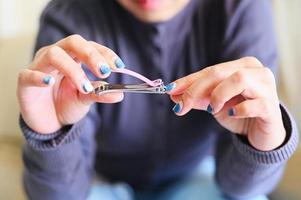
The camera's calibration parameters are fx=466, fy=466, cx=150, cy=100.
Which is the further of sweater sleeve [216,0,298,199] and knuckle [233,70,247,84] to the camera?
sweater sleeve [216,0,298,199]

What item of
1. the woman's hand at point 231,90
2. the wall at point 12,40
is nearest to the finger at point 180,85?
the woman's hand at point 231,90

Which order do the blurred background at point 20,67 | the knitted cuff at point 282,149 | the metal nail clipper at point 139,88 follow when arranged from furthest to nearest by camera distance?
the blurred background at point 20,67
the knitted cuff at point 282,149
the metal nail clipper at point 139,88

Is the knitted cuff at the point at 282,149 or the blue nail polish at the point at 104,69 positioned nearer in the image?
the blue nail polish at the point at 104,69

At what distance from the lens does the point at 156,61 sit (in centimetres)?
62

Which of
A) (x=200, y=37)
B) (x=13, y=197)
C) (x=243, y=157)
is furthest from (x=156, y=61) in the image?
(x=13, y=197)

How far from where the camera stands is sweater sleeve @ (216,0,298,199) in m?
0.56

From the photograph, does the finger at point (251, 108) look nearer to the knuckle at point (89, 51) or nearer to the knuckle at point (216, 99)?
the knuckle at point (216, 99)

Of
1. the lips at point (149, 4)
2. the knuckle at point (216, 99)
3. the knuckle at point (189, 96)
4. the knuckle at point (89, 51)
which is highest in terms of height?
the lips at point (149, 4)

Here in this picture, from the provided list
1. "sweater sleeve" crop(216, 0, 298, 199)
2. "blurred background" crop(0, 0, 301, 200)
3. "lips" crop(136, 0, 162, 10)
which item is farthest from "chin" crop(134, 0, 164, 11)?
"blurred background" crop(0, 0, 301, 200)

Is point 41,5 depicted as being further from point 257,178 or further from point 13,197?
point 257,178

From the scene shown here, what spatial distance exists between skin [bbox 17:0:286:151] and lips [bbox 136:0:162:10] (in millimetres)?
135

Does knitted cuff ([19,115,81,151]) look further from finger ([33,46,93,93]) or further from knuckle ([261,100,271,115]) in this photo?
knuckle ([261,100,271,115])

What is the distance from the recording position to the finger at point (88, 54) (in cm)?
39

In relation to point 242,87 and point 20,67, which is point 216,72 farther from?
point 20,67
